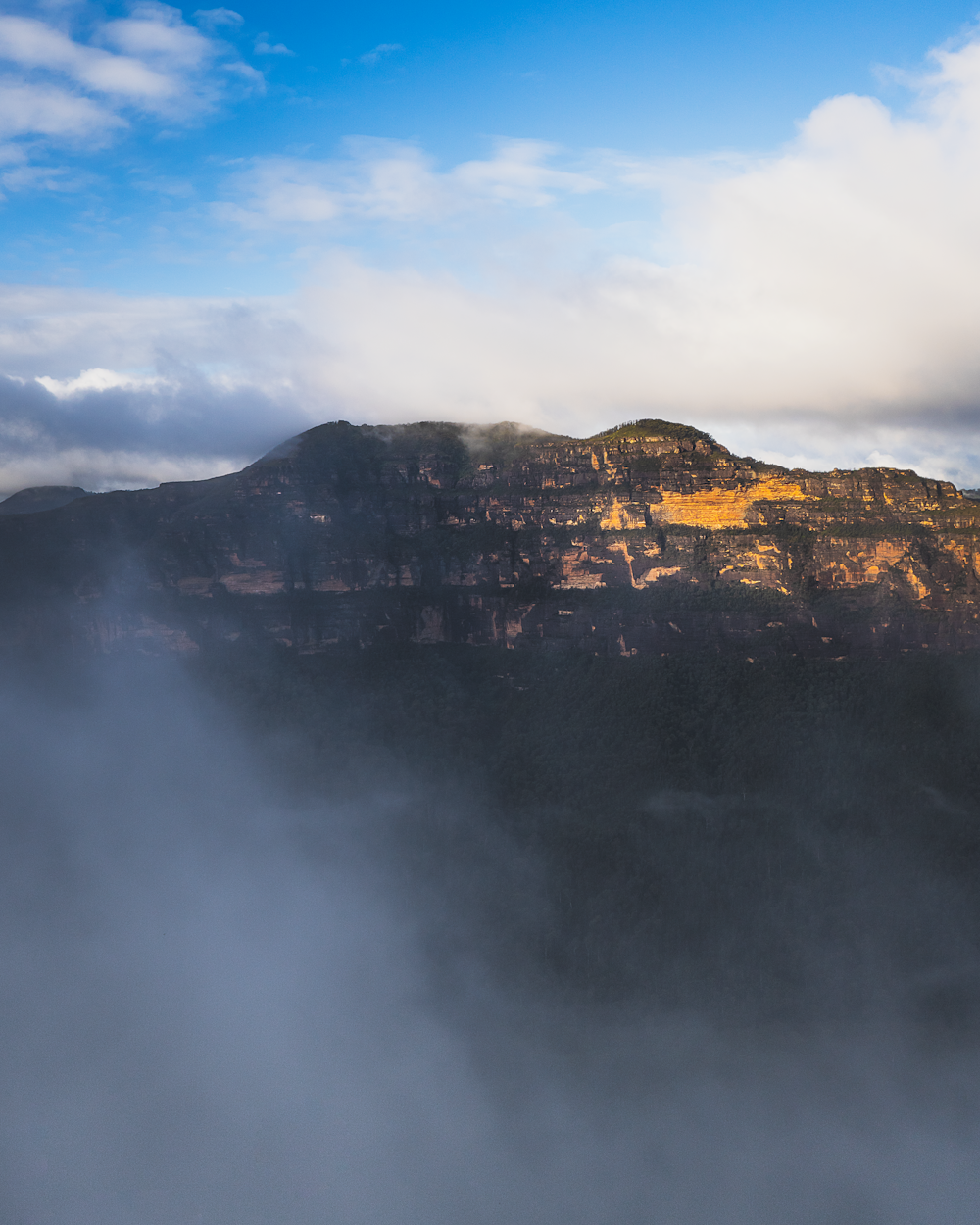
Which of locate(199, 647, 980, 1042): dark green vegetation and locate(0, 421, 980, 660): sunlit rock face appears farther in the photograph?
locate(0, 421, 980, 660): sunlit rock face

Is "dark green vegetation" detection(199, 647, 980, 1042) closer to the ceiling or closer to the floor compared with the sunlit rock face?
closer to the floor

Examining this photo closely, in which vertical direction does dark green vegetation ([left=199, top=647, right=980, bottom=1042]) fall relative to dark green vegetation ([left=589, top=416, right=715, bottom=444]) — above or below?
below

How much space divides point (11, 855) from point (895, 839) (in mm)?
44949

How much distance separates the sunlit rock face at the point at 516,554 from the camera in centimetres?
4922

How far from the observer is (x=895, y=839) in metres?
40.4

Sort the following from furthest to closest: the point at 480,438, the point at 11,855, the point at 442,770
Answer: the point at 480,438, the point at 442,770, the point at 11,855

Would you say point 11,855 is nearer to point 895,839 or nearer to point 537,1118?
point 537,1118

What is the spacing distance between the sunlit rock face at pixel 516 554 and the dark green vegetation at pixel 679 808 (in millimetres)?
2404

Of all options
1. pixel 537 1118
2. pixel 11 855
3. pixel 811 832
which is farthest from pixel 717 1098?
pixel 11 855

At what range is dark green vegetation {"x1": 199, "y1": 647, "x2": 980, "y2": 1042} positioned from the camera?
122 ft

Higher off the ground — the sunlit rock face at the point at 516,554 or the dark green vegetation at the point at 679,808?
the sunlit rock face at the point at 516,554

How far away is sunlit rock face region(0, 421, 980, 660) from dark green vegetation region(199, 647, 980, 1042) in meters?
2.40

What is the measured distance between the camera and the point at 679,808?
4397 centimetres

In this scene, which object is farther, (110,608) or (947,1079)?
(110,608)
